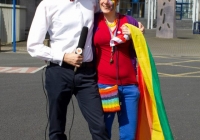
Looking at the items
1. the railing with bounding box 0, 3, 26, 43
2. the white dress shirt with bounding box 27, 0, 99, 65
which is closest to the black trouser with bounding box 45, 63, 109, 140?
the white dress shirt with bounding box 27, 0, 99, 65

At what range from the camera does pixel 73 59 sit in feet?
13.9

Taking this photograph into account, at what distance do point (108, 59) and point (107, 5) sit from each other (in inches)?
17.2

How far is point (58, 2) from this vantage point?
433cm

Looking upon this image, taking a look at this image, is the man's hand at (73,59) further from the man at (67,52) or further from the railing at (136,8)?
the railing at (136,8)

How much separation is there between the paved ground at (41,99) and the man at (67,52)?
236 centimetres

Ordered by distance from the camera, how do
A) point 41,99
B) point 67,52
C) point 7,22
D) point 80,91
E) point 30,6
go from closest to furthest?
point 67,52 < point 80,91 < point 41,99 < point 7,22 < point 30,6

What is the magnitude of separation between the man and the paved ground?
236cm

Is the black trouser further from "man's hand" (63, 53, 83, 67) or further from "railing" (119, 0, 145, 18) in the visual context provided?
"railing" (119, 0, 145, 18)

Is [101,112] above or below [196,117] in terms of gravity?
above

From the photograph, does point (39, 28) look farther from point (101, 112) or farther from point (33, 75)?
point (33, 75)

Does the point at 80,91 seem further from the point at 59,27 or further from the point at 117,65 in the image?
the point at 59,27

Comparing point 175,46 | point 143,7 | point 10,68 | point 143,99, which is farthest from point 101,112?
point 143,7

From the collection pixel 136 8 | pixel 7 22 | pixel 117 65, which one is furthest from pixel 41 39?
pixel 136 8

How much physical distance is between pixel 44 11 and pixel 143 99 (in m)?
1.09
